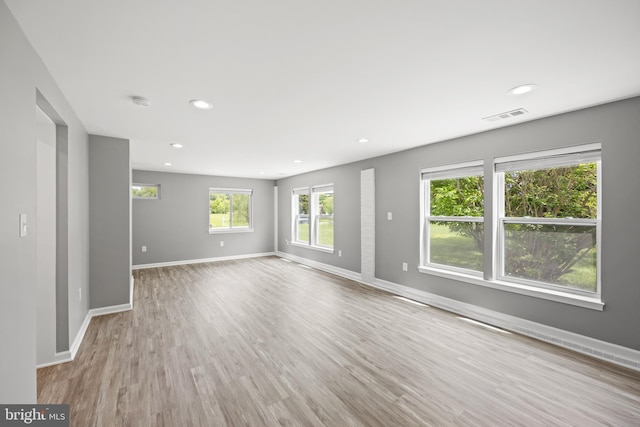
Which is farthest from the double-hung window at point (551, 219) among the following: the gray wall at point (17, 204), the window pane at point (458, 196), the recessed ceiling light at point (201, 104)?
the gray wall at point (17, 204)

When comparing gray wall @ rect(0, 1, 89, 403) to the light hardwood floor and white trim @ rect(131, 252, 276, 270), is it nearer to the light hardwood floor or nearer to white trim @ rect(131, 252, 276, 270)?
the light hardwood floor

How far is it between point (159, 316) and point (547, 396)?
13.3 feet

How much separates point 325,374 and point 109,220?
3389 mm

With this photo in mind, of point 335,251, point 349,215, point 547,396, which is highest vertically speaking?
point 349,215

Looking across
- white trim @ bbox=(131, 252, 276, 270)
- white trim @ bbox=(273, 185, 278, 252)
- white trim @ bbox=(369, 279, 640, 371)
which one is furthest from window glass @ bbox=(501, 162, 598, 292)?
white trim @ bbox=(131, 252, 276, 270)

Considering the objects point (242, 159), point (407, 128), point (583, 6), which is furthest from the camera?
point (242, 159)

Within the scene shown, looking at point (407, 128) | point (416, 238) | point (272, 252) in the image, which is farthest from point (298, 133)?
point (272, 252)

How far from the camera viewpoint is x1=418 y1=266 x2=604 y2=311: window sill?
2.55 metres

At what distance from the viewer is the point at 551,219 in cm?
290

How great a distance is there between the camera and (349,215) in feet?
18.2

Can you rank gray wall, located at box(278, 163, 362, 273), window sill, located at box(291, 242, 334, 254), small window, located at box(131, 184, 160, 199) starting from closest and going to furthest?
gray wall, located at box(278, 163, 362, 273)
window sill, located at box(291, 242, 334, 254)
small window, located at box(131, 184, 160, 199)

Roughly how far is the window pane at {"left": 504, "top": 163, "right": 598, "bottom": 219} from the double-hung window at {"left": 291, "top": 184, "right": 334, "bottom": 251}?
3.60 meters

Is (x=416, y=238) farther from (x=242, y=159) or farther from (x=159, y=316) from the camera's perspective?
(x=159, y=316)

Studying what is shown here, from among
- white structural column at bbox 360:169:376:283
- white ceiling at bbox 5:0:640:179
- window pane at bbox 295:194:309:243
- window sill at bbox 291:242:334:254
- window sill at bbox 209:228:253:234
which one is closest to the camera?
white ceiling at bbox 5:0:640:179
